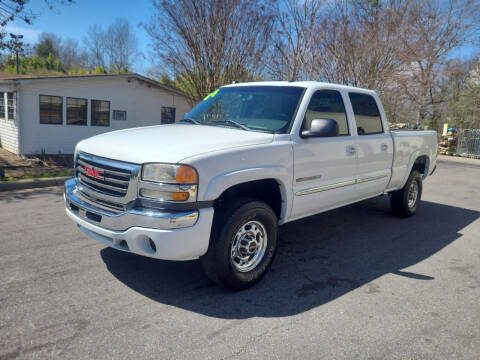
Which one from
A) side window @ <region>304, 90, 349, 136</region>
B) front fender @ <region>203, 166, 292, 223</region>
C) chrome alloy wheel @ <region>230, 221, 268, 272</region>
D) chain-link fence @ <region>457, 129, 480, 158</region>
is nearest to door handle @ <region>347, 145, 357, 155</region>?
side window @ <region>304, 90, 349, 136</region>

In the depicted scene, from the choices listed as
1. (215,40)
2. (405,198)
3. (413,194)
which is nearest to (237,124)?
(405,198)

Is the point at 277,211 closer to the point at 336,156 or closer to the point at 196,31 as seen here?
the point at 336,156

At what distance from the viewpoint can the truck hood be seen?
11.1 ft

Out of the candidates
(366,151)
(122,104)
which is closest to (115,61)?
(122,104)

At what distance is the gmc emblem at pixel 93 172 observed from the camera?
3.65 meters

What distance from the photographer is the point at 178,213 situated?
128 inches

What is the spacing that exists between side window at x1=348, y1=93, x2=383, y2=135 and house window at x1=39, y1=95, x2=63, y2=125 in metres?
13.0

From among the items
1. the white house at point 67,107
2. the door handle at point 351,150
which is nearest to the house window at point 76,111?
the white house at point 67,107

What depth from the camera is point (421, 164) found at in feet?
23.6

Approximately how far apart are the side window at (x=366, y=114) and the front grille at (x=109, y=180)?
319cm

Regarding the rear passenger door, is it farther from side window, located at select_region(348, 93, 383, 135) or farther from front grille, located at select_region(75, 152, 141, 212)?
front grille, located at select_region(75, 152, 141, 212)

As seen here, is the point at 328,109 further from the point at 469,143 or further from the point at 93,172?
the point at 469,143

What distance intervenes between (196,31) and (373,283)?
13.9 m

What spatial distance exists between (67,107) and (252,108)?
13.0 meters
